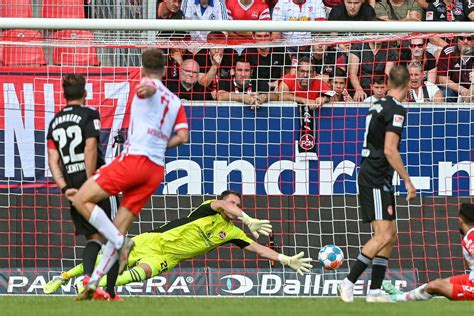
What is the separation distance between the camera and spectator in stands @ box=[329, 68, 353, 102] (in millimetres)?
15695

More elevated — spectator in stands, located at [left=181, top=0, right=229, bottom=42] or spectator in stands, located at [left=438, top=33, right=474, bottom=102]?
spectator in stands, located at [left=181, top=0, right=229, bottom=42]

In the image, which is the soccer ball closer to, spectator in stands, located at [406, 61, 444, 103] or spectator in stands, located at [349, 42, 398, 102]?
spectator in stands, located at [349, 42, 398, 102]

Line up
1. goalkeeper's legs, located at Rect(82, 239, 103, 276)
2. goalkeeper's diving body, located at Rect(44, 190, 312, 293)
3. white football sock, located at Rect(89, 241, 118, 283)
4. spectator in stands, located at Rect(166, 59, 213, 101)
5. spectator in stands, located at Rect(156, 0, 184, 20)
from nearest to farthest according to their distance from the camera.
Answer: white football sock, located at Rect(89, 241, 118, 283)
goalkeeper's legs, located at Rect(82, 239, 103, 276)
goalkeeper's diving body, located at Rect(44, 190, 312, 293)
spectator in stands, located at Rect(166, 59, 213, 101)
spectator in stands, located at Rect(156, 0, 184, 20)

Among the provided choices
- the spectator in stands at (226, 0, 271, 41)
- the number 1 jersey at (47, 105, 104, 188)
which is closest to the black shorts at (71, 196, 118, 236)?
the number 1 jersey at (47, 105, 104, 188)

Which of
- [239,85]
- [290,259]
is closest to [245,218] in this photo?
[290,259]

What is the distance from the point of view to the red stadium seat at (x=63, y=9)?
1630 centimetres

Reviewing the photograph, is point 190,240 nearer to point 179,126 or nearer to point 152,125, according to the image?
point 179,126

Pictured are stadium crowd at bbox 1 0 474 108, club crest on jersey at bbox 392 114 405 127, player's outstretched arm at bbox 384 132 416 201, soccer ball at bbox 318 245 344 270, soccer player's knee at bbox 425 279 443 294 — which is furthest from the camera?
stadium crowd at bbox 1 0 474 108

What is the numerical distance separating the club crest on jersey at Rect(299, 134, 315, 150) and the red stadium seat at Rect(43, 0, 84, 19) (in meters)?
3.40

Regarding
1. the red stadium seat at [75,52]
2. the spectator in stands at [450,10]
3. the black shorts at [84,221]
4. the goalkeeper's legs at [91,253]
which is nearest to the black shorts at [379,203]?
the black shorts at [84,221]

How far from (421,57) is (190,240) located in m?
3.96

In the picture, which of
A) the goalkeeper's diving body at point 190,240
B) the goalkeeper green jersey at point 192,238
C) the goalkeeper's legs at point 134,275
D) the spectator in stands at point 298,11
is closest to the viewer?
the goalkeeper's legs at point 134,275

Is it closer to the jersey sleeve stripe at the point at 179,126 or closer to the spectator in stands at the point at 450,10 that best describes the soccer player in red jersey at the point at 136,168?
the jersey sleeve stripe at the point at 179,126

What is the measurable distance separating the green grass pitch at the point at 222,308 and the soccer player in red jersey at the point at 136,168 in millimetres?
517
